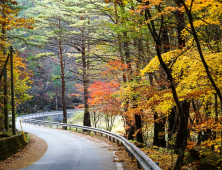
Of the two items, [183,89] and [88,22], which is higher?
[88,22]

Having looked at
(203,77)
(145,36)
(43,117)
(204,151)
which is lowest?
(43,117)

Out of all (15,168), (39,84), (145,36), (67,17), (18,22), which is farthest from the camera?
(39,84)

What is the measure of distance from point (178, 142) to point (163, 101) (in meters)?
1.94

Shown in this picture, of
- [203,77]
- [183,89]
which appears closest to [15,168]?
[183,89]

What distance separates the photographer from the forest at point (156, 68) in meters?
6.73

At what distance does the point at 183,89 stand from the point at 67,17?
610 inches

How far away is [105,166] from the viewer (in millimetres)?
7551

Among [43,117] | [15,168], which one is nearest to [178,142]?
[15,168]

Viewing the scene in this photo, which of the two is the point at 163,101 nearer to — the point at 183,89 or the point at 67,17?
the point at 183,89

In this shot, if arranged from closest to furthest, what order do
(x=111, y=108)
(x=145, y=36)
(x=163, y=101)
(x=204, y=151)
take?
(x=204, y=151), (x=163, y=101), (x=145, y=36), (x=111, y=108)

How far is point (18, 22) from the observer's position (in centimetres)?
996

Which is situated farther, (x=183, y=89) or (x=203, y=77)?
(x=183, y=89)

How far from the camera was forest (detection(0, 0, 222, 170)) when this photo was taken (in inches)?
265

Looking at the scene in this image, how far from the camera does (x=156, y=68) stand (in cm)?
891
